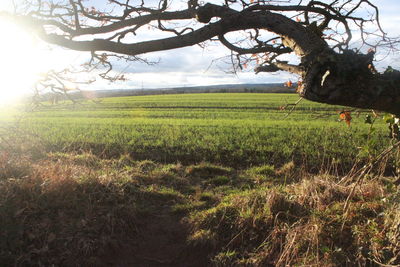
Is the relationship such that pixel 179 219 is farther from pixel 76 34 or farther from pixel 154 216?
pixel 76 34

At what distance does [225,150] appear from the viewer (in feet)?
31.7

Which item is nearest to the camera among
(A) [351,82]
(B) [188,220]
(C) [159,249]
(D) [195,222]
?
(A) [351,82]

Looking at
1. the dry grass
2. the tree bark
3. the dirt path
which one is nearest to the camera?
the tree bark

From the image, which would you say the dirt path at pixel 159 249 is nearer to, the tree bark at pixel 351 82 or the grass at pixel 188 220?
the grass at pixel 188 220

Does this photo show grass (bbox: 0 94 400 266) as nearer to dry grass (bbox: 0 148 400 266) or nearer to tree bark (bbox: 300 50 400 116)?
dry grass (bbox: 0 148 400 266)

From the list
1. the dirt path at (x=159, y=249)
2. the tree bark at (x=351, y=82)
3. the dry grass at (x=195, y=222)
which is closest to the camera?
the tree bark at (x=351, y=82)

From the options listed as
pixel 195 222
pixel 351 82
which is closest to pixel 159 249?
pixel 195 222

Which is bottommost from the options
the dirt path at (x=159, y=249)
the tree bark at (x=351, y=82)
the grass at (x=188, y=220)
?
the dirt path at (x=159, y=249)

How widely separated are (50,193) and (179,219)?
217cm

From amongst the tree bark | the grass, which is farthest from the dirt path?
the tree bark

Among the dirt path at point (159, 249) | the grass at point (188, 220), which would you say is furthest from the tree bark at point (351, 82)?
the dirt path at point (159, 249)

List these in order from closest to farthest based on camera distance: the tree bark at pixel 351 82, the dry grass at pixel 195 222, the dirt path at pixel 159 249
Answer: the tree bark at pixel 351 82 → the dry grass at pixel 195 222 → the dirt path at pixel 159 249

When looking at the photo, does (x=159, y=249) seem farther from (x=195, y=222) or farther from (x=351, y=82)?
(x=351, y=82)

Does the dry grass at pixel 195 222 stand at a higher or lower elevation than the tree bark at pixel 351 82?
lower
